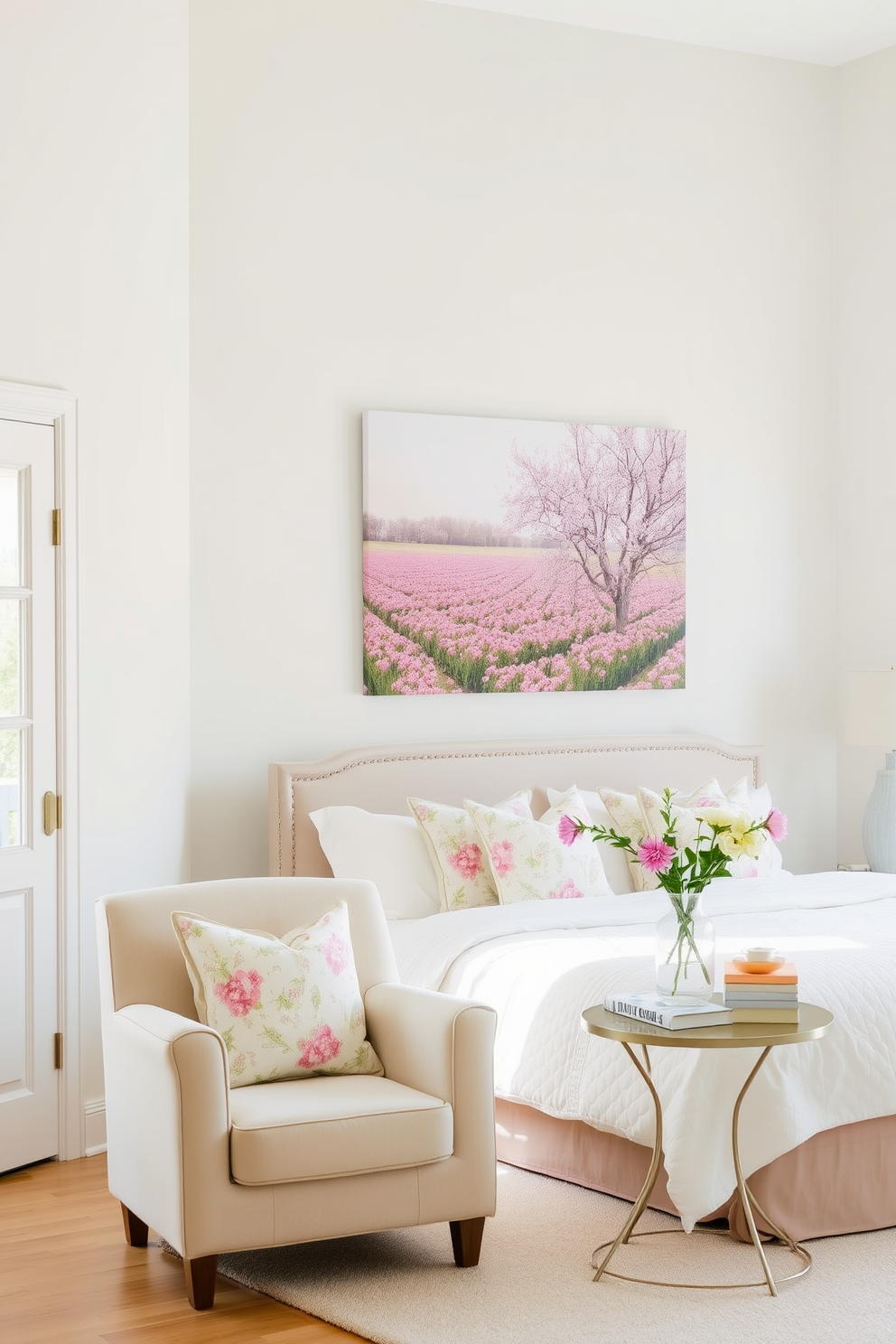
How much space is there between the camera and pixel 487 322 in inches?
223

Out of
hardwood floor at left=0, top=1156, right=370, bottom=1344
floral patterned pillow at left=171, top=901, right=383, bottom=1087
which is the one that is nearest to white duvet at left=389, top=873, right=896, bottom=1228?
floral patterned pillow at left=171, top=901, right=383, bottom=1087

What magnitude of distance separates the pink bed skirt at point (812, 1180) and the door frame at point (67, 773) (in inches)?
61.3

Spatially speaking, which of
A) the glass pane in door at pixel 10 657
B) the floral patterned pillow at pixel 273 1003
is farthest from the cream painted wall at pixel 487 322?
the floral patterned pillow at pixel 273 1003

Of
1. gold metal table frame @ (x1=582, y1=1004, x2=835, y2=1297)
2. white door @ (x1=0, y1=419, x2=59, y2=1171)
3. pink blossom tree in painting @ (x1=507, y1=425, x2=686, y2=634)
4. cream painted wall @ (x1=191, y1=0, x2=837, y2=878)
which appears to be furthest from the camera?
pink blossom tree in painting @ (x1=507, y1=425, x2=686, y2=634)

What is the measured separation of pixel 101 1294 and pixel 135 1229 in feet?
1.02

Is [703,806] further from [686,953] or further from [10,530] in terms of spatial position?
[10,530]

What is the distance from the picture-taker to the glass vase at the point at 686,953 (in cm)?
329

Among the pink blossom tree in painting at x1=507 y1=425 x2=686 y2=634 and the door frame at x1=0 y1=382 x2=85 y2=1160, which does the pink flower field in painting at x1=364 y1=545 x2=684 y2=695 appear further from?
the door frame at x1=0 y1=382 x2=85 y2=1160

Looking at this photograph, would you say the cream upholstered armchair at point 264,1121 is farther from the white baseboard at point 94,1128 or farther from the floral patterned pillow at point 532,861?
the floral patterned pillow at point 532,861

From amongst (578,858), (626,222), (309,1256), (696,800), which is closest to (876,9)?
(626,222)

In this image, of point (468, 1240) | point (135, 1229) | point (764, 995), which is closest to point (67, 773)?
point (135, 1229)

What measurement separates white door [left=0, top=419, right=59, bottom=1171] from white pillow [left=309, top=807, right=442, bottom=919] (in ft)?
3.37

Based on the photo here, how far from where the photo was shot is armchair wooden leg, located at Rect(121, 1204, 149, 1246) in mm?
3500

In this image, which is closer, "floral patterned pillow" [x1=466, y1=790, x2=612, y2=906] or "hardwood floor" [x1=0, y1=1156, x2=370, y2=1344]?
"hardwood floor" [x1=0, y1=1156, x2=370, y2=1344]
